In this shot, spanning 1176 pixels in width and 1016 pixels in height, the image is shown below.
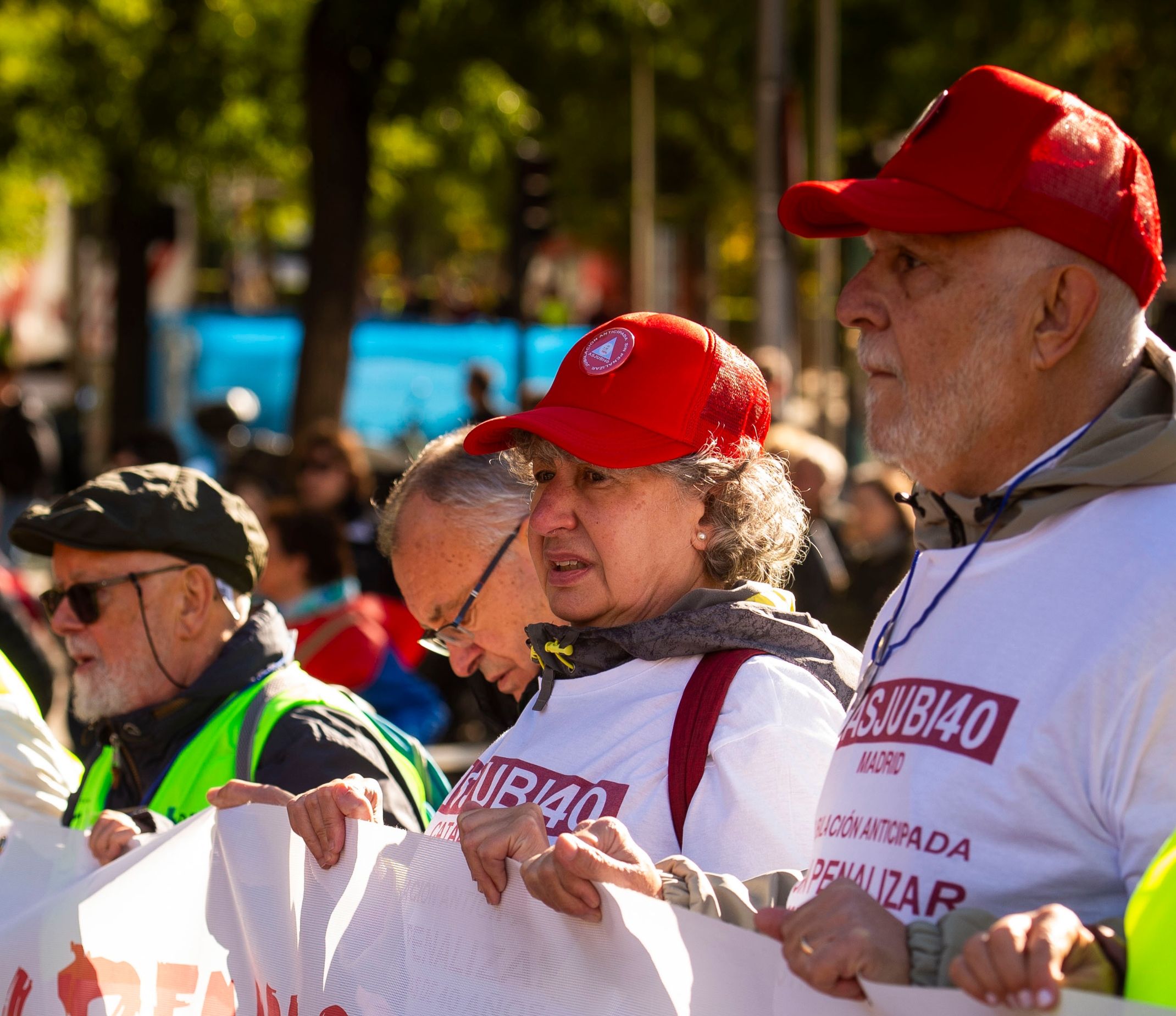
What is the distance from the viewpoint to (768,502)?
2.70 m

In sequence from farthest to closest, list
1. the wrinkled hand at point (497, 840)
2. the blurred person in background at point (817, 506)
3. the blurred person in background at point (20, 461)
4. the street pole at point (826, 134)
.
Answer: the street pole at point (826, 134) < the blurred person in background at point (20, 461) < the blurred person in background at point (817, 506) < the wrinkled hand at point (497, 840)

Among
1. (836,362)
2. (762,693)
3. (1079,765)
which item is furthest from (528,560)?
(836,362)

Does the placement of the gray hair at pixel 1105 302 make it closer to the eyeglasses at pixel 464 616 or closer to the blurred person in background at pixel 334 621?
the eyeglasses at pixel 464 616

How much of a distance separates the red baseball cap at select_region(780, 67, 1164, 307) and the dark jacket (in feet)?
5.19

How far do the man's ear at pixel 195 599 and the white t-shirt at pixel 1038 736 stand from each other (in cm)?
204

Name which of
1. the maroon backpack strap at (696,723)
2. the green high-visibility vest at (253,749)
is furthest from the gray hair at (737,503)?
the green high-visibility vest at (253,749)

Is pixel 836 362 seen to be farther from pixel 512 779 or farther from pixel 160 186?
pixel 512 779

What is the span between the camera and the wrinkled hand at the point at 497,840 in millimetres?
2100

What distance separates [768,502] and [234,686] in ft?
4.43

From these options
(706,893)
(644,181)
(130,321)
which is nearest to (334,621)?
(706,893)

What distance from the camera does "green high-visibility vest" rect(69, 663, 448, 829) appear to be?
10.6 feet

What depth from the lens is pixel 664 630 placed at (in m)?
2.45

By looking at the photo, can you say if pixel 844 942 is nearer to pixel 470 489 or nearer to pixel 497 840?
pixel 497 840

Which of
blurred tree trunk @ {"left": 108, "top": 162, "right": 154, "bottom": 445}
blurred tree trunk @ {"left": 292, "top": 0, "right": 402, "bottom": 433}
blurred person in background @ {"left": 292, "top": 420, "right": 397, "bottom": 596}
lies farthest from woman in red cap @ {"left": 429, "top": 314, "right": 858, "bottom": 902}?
blurred tree trunk @ {"left": 108, "top": 162, "right": 154, "bottom": 445}
